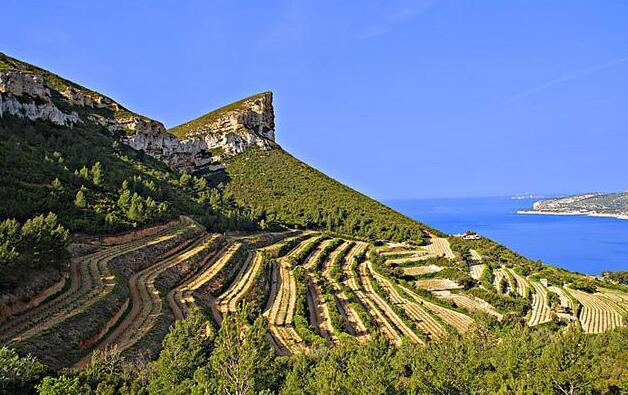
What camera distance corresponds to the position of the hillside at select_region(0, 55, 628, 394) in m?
18.3

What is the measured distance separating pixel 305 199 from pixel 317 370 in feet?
201

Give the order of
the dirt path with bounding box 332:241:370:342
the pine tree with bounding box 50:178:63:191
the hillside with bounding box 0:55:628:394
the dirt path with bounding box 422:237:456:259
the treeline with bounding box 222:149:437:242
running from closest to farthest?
the hillside with bounding box 0:55:628:394 < the pine tree with bounding box 50:178:63:191 < the dirt path with bounding box 332:241:370:342 < the dirt path with bounding box 422:237:456:259 < the treeline with bounding box 222:149:437:242

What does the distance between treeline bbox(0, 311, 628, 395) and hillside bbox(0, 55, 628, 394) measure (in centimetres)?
8

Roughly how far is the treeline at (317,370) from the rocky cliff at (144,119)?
4186 centimetres

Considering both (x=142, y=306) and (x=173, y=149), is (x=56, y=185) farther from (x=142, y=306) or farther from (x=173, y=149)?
(x=173, y=149)

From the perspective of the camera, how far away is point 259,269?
135 ft

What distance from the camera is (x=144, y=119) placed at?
7950 centimetres

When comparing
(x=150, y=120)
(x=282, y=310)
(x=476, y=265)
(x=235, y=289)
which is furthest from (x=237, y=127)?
(x=282, y=310)

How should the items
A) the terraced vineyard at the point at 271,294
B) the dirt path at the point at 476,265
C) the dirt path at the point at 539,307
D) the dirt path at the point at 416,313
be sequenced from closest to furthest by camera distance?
the terraced vineyard at the point at 271,294, the dirt path at the point at 416,313, the dirt path at the point at 539,307, the dirt path at the point at 476,265

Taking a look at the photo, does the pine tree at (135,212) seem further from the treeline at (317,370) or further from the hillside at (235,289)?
the treeline at (317,370)

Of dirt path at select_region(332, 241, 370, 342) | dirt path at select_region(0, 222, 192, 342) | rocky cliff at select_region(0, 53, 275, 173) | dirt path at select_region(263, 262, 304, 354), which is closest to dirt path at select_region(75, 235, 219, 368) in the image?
dirt path at select_region(0, 222, 192, 342)

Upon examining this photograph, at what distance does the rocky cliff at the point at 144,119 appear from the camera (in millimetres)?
50875

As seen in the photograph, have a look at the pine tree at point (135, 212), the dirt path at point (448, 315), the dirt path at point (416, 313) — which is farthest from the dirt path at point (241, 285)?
the dirt path at point (448, 315)

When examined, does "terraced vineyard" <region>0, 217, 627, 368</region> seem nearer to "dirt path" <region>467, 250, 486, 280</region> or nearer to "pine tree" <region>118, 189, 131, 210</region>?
"dirt path" <region>467, 250, 486, 280</region>
